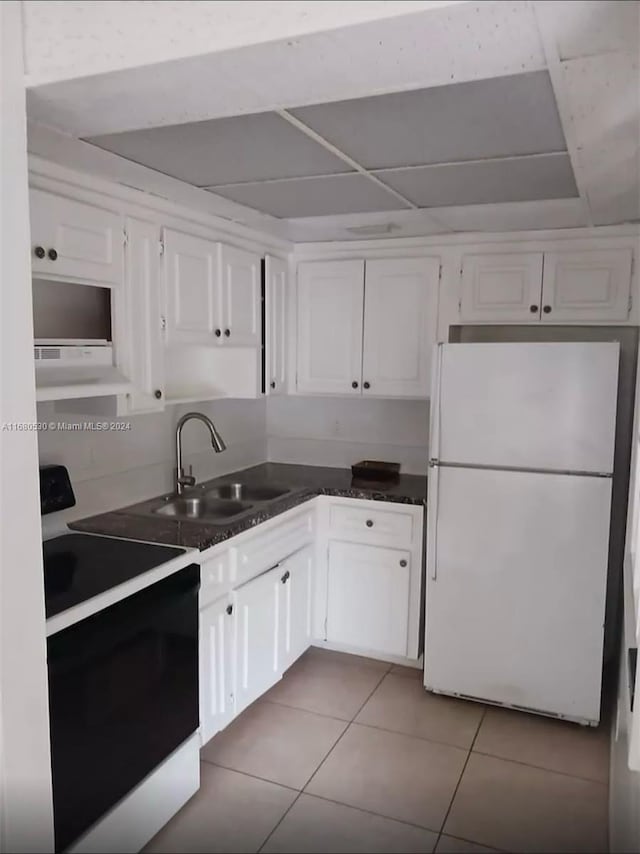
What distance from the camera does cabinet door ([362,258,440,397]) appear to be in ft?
10.6

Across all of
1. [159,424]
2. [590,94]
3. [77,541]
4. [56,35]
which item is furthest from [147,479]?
[590,94]

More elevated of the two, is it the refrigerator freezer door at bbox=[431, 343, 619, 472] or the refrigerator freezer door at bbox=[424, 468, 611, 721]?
the refrigerator freezer door at bbox=[431, 343, 619, 472]

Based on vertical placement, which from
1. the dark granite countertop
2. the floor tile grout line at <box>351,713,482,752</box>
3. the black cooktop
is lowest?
the floor tile grout line at <box>351,713,482,752</box>

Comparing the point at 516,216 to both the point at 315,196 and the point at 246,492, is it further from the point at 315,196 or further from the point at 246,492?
the point at 246,492

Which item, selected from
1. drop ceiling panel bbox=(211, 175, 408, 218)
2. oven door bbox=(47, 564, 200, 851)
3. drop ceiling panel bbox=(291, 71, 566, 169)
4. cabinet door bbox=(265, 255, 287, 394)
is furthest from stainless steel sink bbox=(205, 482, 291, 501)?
drop ceiling panel bbox=(291, 71, 566, 169)

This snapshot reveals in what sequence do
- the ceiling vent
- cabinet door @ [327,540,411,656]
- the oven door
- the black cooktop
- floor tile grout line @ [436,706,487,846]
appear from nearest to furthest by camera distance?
1. the oven door
2. the black cooktop
3. floor tile grout line @ [436,706,487,846]
4. the ceiling vent
5. cabinet door @ [327,540,411,656]

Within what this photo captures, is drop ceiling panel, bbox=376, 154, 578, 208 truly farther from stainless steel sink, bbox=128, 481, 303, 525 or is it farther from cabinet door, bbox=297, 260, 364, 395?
stainless steel sink, bbox=128, 481, 303, 525

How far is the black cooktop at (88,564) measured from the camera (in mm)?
1846

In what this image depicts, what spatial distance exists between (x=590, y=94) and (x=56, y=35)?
3.66ft

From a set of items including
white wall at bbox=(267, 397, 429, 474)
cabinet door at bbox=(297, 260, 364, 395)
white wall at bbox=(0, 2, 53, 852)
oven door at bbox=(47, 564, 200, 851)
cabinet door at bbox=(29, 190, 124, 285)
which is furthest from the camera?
white wall at bbox=(267, 397, 429, 474)

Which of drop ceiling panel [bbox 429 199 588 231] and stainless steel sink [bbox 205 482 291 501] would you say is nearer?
drop ceiling panel [bbox 429 199 588 231]

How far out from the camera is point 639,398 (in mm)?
2508

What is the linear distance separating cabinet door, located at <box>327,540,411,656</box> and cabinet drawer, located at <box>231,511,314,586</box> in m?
0.21

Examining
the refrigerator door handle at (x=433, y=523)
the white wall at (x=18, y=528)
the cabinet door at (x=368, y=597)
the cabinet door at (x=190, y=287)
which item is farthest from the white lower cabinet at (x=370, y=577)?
the white wall at (x=18, y=528)
